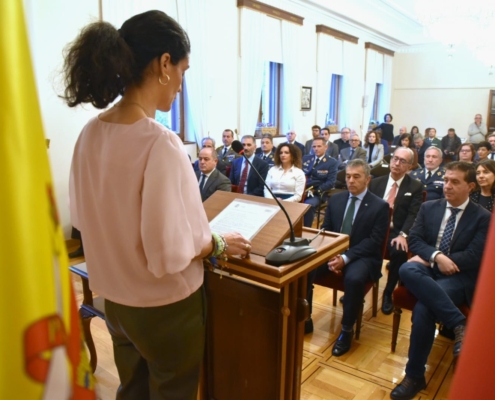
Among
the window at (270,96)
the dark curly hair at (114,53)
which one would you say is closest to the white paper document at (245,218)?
the dark curly hair at (114,53)

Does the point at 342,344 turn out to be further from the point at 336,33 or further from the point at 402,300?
the point at 336,33

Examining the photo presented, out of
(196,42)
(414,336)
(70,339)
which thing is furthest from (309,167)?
(70,339)

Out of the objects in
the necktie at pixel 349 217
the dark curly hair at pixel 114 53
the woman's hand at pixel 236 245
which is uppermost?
the dark curly hair at pixel 114 53

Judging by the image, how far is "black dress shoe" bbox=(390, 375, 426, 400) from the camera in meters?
2.14

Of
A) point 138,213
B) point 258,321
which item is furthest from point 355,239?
point 138,213

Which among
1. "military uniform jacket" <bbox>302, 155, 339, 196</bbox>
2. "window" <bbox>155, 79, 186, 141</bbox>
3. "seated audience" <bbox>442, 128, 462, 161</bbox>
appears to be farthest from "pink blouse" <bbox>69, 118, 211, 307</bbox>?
"seated audience" <bbox>442, 128, 462, 161</bbox>

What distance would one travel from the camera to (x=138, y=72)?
1.06 m

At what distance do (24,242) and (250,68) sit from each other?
7.29 m

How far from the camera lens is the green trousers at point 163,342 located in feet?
3.76

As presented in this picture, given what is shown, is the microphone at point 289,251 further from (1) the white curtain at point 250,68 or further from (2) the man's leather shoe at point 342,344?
(1) the white curtain at point 250,68

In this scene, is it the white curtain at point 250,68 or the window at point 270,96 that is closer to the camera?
the white curtain at point 250,68

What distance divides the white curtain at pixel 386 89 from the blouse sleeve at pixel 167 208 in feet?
40.3

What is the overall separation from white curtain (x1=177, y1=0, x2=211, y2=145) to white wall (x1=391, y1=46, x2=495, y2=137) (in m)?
8.29

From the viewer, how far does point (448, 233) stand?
99.8 inches
